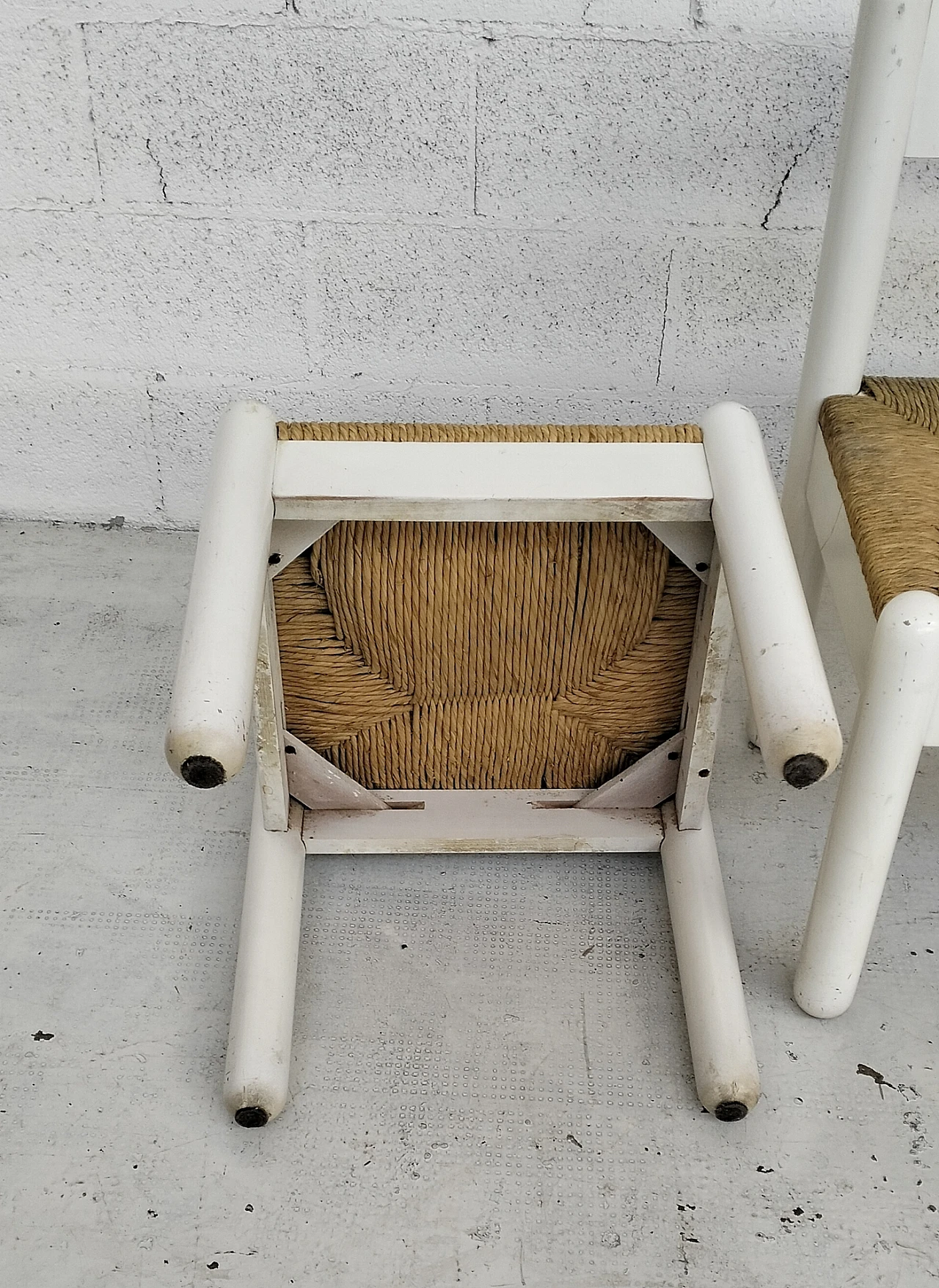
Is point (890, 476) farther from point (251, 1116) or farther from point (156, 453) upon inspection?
point (156, 453)

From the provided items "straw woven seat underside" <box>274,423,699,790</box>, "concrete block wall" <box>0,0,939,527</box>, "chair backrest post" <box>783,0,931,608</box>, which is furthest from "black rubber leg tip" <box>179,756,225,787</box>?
"concrete block wall" <box>0,0,939,527</box>

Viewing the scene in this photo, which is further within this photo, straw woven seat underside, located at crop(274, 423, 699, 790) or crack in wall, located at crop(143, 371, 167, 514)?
crack in wall, located at crop(143, 371, 167, 514)

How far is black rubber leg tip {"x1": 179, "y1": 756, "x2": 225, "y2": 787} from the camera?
721mm

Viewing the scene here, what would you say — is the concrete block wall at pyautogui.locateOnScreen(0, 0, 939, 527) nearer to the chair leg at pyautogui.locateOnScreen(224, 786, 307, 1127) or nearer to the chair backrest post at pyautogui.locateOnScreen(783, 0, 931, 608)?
the chair backrest post at pyautogui.locateOnScreen(783, 0, 931, 608)

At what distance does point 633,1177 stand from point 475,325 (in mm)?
920

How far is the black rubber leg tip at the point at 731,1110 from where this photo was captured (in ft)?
3.12

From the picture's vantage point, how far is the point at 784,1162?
96 centimetres

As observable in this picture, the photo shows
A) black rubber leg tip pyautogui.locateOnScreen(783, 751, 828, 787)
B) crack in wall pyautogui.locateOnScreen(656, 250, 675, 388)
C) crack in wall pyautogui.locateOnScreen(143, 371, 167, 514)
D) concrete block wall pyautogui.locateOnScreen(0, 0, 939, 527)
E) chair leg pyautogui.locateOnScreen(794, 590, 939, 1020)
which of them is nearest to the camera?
black rubber leg tip pyautogui.locateOnScreen(783, 751, 828, 787)

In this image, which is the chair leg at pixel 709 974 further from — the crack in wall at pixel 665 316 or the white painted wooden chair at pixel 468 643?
the crack in wall at pixel 665 316

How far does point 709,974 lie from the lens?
1.02 meters

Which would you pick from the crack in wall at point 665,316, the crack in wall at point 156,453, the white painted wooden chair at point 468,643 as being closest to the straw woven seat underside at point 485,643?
the white painted wooden chair at point 468,643

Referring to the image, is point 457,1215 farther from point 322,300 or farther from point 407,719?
point 322,300

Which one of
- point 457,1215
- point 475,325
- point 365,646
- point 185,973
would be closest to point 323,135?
point 475,325

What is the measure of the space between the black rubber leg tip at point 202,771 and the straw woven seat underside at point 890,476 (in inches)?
17.6
